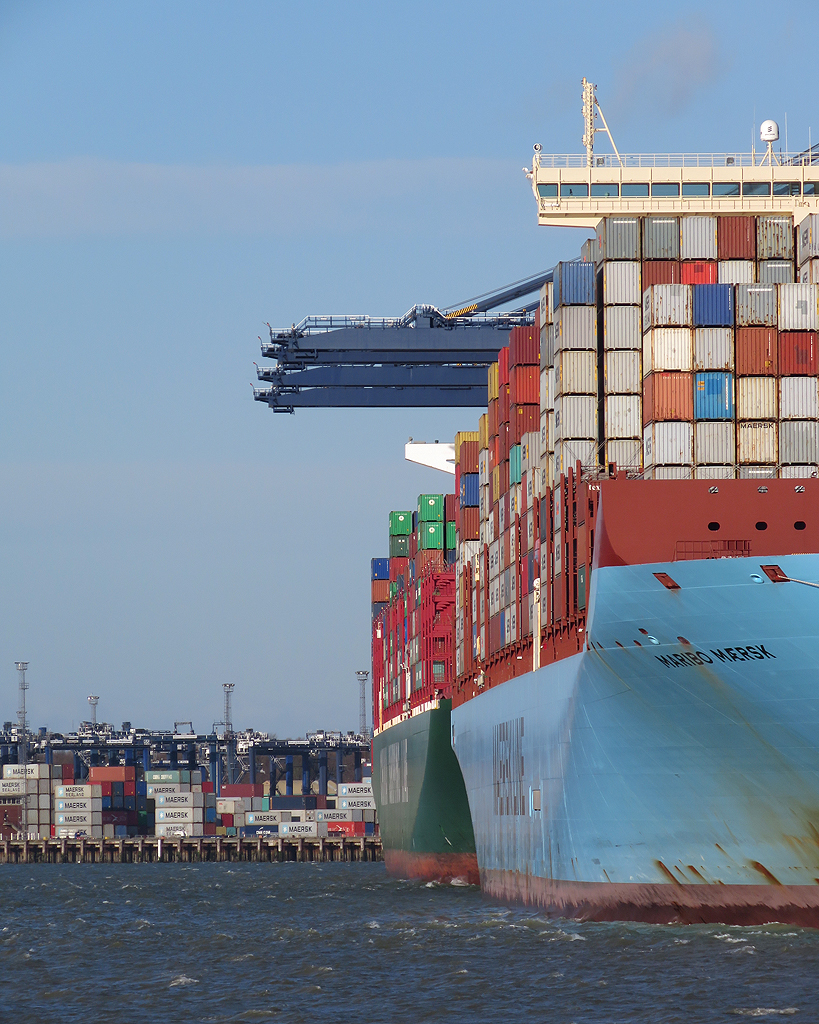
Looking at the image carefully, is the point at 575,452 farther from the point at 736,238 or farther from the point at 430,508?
the point at 430,508

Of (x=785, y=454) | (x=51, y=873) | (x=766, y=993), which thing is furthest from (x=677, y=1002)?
(x=51, y=873)

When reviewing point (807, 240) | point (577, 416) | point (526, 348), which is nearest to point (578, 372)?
point (577, 416)

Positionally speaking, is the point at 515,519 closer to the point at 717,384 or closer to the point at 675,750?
the point at 717,384

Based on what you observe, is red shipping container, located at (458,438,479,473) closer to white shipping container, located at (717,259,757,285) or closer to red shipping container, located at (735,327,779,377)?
white shipping container, located at (717,259,757,285)

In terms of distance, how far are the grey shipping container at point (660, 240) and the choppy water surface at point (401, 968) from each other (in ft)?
54.7

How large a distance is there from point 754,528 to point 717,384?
4.74m

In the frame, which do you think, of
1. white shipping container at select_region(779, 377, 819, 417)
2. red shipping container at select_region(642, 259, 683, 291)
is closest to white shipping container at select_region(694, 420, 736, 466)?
white shipping container at select_region(779, 377, 819, 417)

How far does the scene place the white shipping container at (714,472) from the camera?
36219 millimetres

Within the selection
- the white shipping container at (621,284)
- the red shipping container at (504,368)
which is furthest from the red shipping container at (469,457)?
the white shipping container at (621,284)

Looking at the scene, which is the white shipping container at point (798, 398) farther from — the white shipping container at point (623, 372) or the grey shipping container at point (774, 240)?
the grey shipping container at point (774, 240)

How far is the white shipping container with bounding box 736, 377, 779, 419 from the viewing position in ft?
120

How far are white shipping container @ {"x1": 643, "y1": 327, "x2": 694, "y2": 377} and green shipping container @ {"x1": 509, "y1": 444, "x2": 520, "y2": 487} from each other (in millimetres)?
7667

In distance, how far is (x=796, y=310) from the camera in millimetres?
37188

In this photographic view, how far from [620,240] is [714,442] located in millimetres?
6391
